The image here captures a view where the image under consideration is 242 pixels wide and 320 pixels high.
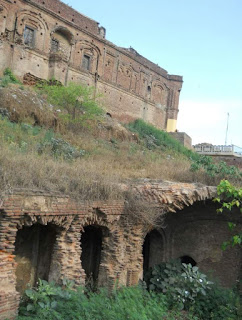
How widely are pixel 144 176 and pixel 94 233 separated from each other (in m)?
2.64

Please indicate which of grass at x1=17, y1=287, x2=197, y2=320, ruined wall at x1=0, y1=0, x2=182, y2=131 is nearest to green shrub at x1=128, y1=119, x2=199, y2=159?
ruined wall at x1=0, y1=0, x2=182, y2=131

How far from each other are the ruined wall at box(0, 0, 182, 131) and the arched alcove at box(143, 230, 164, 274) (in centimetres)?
1430

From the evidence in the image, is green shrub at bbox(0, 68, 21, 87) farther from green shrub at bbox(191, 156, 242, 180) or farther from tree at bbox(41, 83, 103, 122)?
green shrub at bbox(191, 156, 242, 180)

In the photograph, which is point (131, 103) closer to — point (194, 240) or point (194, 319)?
point (194, 240)

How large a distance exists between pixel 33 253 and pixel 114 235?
202cm

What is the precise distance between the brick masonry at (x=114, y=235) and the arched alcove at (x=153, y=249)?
3 centimetres

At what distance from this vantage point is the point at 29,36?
77.0ft

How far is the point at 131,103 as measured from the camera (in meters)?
31.8

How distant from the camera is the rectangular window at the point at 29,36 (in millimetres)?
23203

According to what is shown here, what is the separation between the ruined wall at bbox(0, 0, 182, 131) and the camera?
73.1ft

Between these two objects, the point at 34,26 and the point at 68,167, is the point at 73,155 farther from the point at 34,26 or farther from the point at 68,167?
the point at 34,26

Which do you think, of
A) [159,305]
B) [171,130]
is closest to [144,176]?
[159,305]

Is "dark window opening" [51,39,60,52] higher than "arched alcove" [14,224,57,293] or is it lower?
higher

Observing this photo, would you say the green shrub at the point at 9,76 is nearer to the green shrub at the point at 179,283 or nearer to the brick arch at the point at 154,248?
the brick arch at the point at 154,248
